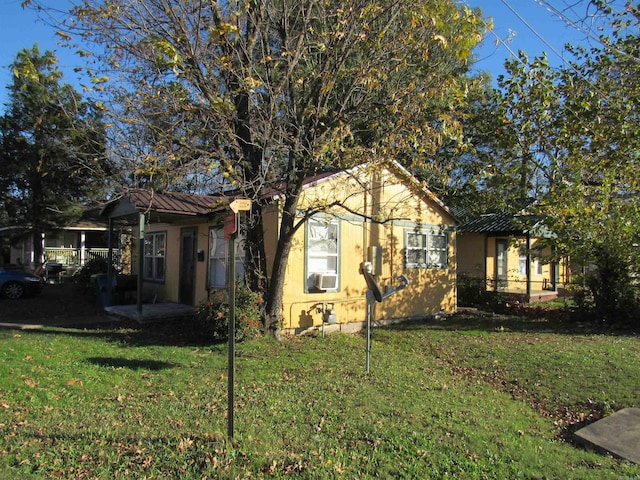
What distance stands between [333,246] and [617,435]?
709 cm

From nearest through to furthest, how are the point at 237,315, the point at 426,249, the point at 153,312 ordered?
the point at 237,315 < the point at 153,312 < the point at 426,249

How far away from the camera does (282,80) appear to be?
8242 mm

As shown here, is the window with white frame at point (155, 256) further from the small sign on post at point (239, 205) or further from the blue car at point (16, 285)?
the small sign on post at point (239, 205)

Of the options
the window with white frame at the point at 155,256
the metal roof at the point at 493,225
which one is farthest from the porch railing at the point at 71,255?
the metal roof at the point at 493,225

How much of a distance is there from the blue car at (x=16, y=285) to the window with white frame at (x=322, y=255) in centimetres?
1165

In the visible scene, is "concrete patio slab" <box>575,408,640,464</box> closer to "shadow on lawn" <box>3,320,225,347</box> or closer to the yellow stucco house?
the yellow stucco house

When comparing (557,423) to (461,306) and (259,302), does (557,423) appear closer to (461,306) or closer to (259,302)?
(259,302)

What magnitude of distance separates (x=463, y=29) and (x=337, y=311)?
6.58m

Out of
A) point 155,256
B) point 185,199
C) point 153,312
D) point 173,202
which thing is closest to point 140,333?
point 153,312

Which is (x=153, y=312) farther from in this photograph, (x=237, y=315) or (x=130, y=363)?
(x=130, y=363)

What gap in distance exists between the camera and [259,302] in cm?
929

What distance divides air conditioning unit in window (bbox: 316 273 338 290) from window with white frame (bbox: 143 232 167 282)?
6351 millimetres

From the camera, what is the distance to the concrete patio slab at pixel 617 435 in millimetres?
4828

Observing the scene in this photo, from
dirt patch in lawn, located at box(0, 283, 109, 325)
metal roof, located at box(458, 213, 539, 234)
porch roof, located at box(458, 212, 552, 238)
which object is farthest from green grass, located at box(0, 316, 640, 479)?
metal roof, located at box(458, 213, 539, 234)
